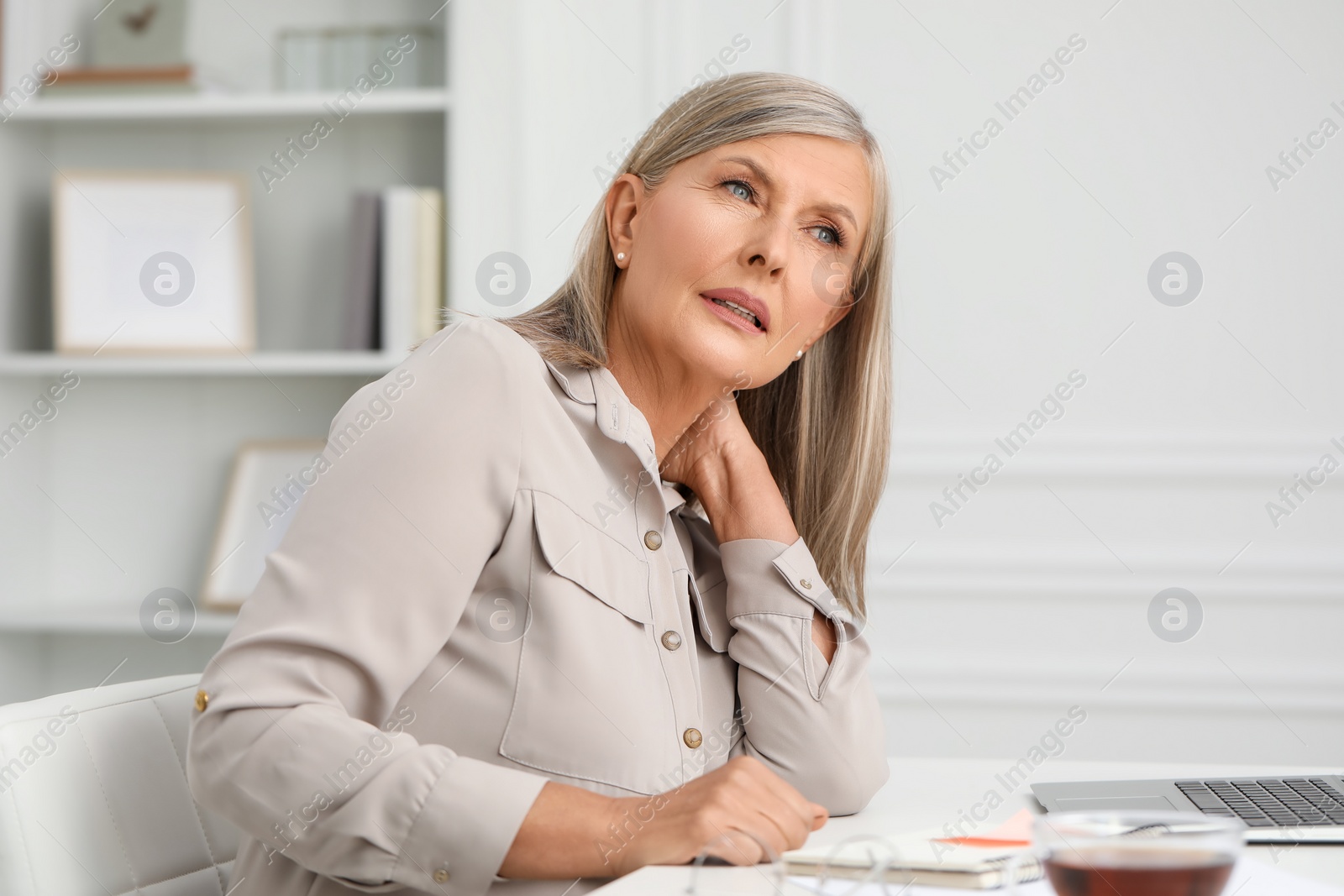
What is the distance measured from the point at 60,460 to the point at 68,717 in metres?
2.06

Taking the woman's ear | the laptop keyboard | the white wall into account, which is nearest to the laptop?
the laptop keyboard

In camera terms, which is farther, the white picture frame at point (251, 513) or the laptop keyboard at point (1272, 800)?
the white picture frame at point (251, 513)

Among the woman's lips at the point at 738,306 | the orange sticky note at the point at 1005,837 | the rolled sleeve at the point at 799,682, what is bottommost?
the rolled sleeve at the point at 799,682

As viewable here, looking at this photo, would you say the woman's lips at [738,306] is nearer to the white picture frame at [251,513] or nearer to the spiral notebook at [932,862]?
the spiral notebook at [932,862]

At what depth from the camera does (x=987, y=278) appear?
7.89ft

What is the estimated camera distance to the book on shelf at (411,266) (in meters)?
2.45

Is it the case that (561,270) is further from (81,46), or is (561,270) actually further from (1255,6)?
(1255,6)

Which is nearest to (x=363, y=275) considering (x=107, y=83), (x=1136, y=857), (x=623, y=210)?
(x=107, y=83)

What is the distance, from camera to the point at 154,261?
2586 millimetres

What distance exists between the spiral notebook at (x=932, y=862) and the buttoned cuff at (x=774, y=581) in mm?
468

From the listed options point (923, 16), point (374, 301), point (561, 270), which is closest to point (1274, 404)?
point (923, 16)

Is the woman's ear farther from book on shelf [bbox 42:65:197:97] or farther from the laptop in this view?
book on shelf [bbox 42:65:197:97]

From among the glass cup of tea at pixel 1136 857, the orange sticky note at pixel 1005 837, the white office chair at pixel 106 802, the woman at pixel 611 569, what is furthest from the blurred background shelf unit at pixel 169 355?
the glass cup of tea at pixel 1136 857

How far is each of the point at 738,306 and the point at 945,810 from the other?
1.90 ft
